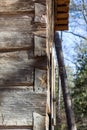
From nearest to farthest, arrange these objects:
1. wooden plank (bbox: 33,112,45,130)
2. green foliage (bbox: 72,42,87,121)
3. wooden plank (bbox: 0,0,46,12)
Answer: wooden plank (bbox: 33,112,45,130)
wooden plank (bbox: 0,0,46,12)
green foliage (bbox: 72,42,87,121)

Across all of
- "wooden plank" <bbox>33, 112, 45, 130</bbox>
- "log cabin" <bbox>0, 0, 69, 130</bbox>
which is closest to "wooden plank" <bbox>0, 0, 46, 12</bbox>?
"log cabin" <bbox>0, 0, 69, 130</bbox>

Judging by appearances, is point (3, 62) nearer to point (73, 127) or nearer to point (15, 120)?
point (15, 120)

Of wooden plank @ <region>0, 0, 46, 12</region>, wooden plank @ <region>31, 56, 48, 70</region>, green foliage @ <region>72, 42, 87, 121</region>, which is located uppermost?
wooden plank @ <region>0, 0, 46, 12</region>

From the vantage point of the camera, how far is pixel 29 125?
255 cm

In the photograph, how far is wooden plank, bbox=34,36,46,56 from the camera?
2.66 m

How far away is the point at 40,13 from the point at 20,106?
76 centimetres

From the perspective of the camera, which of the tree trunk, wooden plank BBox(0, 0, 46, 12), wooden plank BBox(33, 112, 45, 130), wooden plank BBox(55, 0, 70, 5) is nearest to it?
wooden plank BBox(33, 112, 45, 130)

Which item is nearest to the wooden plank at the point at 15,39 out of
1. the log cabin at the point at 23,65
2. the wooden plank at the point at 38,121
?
the log cabin at the point at 23,65

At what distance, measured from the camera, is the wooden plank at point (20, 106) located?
8.39ft

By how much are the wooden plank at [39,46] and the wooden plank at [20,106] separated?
0.31m

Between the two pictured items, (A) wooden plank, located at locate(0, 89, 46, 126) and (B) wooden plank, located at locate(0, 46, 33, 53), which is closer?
(A) wooden plank, located at locate(0, 89, 46, 126)

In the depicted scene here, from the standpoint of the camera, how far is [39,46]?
267 cm

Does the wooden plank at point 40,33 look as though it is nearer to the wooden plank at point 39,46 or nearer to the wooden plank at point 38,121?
the wooden plank at point 39,46

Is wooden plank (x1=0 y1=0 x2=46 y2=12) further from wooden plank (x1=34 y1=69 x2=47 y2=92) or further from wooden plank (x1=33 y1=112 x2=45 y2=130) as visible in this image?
wooden plank (x1=33 y1=112 x2=45 y2=130)
